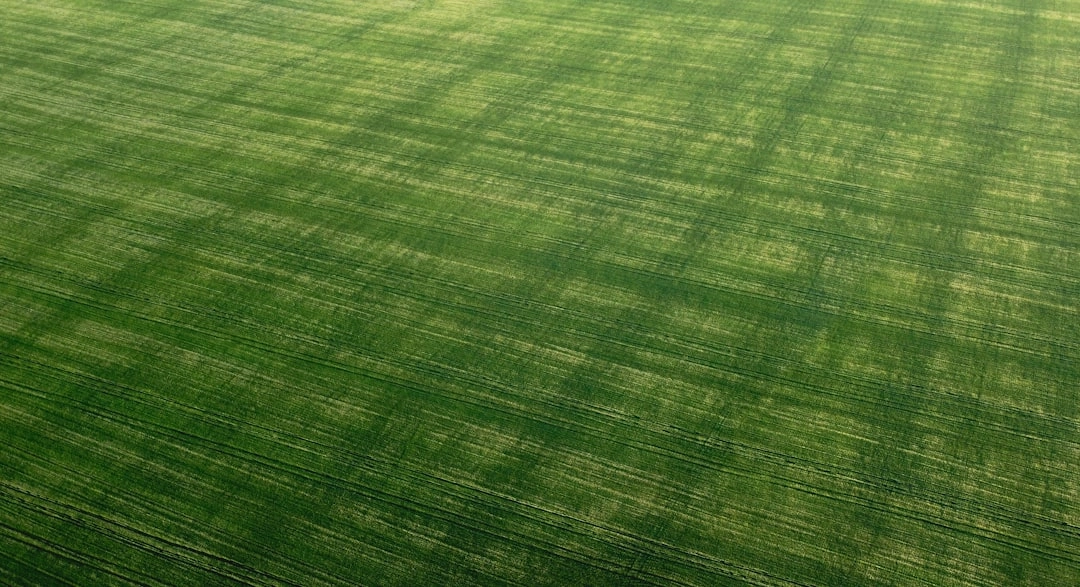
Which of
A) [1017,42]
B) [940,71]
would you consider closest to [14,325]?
[940,71]

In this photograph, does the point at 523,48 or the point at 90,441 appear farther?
the point at 523,48

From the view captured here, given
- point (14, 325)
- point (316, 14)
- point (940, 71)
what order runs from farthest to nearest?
point (316, 14), point (940, 71), point (14, 325)

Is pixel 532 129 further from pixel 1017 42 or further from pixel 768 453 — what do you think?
pixel 1017 42

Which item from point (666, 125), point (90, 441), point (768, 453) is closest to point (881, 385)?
point (768, 453)

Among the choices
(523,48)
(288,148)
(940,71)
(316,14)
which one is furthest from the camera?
(316,14)

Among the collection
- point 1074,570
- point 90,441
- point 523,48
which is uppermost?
point 523,48

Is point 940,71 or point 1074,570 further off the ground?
point 940,71
